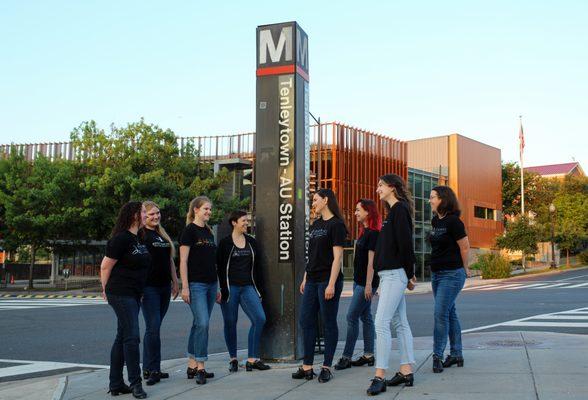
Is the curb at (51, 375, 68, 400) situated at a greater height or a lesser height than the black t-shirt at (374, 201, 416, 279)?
lesser

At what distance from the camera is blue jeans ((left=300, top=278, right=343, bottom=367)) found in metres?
6.69

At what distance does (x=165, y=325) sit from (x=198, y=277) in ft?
24.5

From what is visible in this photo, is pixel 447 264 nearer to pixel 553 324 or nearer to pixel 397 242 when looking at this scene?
pixel 397 242

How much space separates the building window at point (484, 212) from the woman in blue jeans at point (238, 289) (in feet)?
164

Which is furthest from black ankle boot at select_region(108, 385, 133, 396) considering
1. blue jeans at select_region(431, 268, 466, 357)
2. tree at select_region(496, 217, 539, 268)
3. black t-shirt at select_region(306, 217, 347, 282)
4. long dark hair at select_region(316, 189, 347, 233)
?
tree at select_region(496, 217, 539, 268)

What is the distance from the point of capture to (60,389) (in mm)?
6855

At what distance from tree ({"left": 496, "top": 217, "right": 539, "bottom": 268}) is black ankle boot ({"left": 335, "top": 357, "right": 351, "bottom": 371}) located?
39.8m

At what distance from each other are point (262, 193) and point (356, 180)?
106 feet

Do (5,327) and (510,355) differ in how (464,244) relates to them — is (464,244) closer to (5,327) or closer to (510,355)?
(510,355)

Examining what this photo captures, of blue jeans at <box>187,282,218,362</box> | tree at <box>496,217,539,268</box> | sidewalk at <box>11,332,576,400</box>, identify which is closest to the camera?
sidewalk at <box>11,332,576,400</box>

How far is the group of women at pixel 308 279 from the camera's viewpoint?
620cm

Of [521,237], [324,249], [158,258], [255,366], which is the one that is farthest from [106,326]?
[521,237]

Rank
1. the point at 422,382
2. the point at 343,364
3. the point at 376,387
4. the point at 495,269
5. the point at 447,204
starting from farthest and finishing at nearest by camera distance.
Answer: the point at 495,269 → the point at 343,364 → the point at 447,204 → the point at 422,382 → the point at 376,387

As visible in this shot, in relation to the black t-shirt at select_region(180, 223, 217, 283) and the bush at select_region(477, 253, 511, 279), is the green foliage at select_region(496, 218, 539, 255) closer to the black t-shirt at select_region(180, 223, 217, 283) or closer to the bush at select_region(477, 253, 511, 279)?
the bush at select_region(477, 253, 511, 279)
